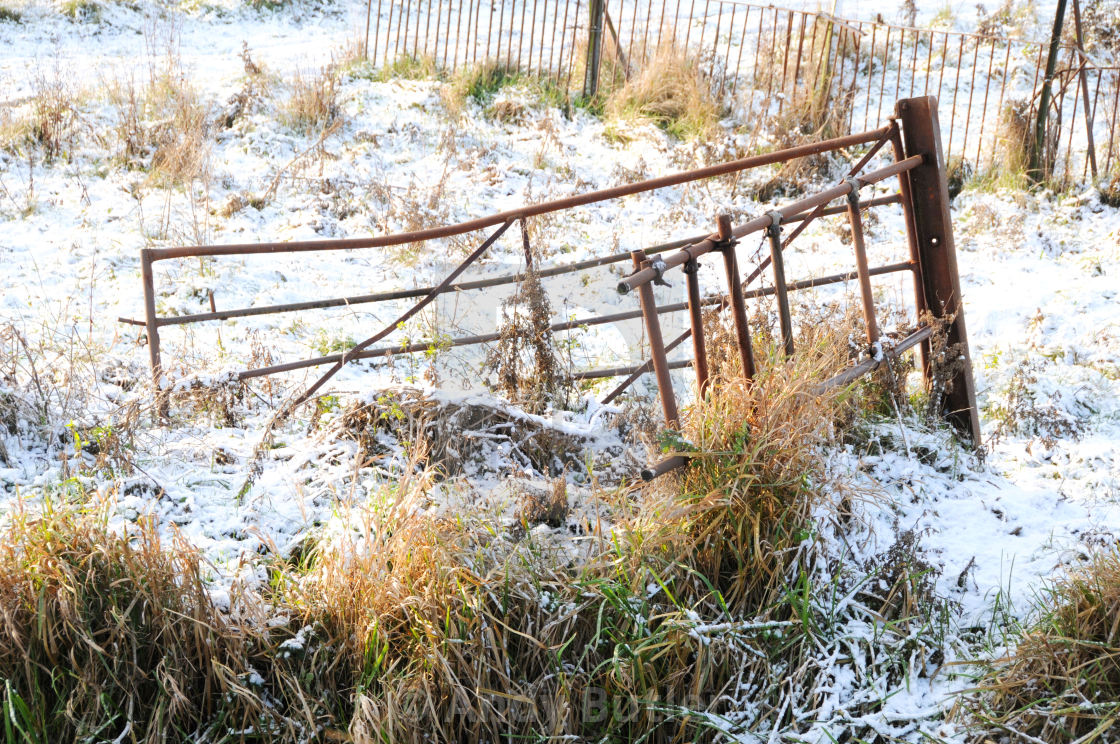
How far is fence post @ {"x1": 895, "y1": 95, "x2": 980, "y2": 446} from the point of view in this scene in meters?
4.01

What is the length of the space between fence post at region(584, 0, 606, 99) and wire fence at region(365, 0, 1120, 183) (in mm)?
11

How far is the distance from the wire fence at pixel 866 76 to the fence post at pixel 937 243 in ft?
11.4

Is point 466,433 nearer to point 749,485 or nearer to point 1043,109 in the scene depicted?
point 749,485

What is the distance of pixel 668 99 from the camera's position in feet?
28.5

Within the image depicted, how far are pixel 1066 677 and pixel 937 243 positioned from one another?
7.16 ft

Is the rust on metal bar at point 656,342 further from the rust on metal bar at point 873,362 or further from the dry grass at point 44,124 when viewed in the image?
the dry grass at point 44,124

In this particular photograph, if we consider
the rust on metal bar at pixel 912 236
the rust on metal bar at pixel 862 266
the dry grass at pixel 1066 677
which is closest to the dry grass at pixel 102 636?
the dry grass at pixel 1066 677

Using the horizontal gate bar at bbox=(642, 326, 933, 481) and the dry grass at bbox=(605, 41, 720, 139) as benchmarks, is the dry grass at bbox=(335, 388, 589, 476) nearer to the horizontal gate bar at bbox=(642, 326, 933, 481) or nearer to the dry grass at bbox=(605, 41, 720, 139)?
the horizontal gate bar at bbox=(642, 326, 933, 481)

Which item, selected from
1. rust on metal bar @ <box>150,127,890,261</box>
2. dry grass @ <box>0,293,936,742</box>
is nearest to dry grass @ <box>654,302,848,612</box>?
dry grass @ <box>0,293,936,742</box>

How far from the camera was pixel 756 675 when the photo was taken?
A: 108 inches

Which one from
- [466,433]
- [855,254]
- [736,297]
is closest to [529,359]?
[466,433]

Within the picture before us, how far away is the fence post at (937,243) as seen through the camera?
158 inches

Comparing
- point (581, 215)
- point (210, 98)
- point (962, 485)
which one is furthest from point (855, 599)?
point (210, 98)

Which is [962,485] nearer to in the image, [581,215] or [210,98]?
[581,215]
